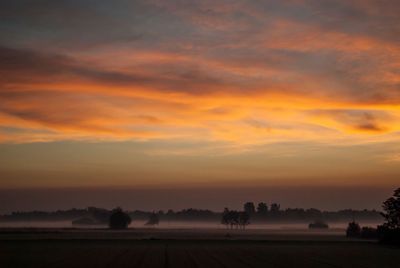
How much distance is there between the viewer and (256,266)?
55.9 m

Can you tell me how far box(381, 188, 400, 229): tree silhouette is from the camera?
420 ft

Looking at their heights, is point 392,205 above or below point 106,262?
above

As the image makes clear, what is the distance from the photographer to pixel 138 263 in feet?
191

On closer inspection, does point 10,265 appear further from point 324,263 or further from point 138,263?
point 324,263

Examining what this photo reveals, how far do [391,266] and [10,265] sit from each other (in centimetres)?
3721

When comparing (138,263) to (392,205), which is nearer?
(138,263)

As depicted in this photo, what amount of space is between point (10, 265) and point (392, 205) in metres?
99.2

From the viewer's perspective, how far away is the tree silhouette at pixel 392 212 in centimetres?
12812

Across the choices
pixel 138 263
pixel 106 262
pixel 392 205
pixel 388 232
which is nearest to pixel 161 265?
pixel 138 263

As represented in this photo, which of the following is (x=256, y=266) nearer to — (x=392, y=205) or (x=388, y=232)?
(x=388, y=232)

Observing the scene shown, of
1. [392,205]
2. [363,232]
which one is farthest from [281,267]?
[363,232]

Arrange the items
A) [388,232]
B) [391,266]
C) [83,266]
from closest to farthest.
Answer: [83,266]
[391,266]
[388,232]

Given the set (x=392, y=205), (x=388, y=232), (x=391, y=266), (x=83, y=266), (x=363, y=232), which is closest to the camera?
(x=83, y=266)

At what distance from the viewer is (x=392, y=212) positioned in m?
132
